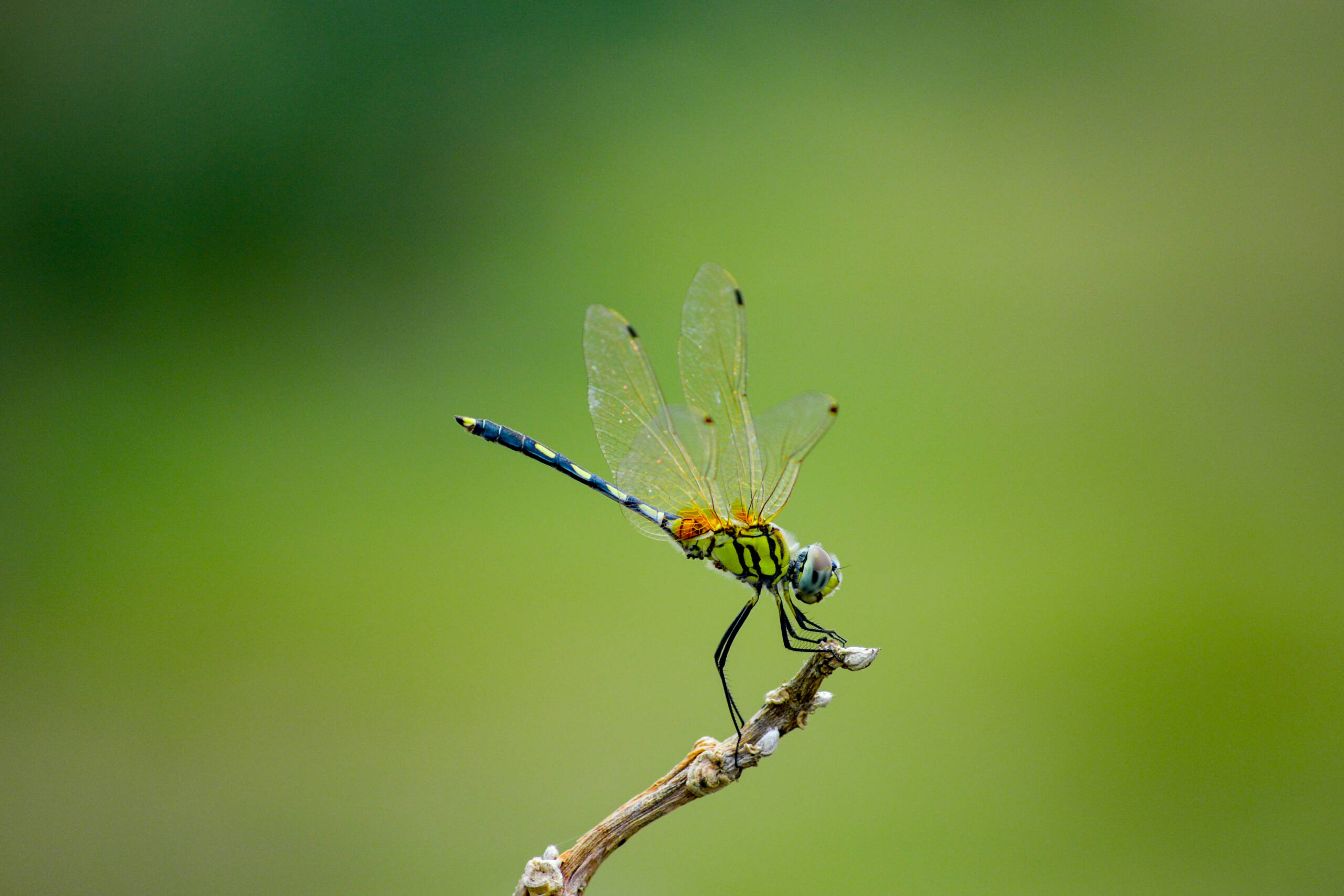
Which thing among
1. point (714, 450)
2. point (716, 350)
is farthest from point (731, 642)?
point (716, 350)

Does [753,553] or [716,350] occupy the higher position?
[716,350]

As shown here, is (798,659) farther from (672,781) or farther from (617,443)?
(672,781)

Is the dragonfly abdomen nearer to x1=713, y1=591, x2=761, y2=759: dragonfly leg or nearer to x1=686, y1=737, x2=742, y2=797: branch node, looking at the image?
x1=713, y1=591, x2=761, y2=759: dragonfly leg

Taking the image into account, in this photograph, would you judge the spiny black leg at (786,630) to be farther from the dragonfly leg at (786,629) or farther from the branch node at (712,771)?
the branch node at (712,771)

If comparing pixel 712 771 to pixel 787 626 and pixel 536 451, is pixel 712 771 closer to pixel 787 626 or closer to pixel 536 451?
pixel 787 626

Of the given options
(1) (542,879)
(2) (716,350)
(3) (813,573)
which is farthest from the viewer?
(2) (716,350)

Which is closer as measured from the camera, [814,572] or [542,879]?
[542,879]

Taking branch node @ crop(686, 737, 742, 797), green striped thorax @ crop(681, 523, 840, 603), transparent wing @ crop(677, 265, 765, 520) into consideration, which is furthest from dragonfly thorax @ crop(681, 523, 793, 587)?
branch node @ crop(686, 737, 742, 797)
